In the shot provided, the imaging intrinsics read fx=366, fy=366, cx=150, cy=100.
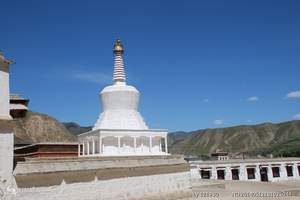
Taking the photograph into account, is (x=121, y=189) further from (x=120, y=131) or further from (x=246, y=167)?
(x=246, y=167)

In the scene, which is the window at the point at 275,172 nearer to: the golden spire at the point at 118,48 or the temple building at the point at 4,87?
the golden spire at the point at 118,48

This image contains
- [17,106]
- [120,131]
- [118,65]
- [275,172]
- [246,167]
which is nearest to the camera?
[17,106]

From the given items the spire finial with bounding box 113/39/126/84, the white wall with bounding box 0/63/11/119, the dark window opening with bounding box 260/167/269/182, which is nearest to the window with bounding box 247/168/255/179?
the dark window opening with bounding box 260/167/269/182

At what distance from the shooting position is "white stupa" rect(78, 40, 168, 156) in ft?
77.0

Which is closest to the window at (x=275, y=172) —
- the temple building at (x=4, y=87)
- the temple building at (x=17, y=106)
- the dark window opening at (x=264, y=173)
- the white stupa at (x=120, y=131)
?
the dark window opening at (x=264, y=173)

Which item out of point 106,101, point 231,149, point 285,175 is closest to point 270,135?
point 231,149

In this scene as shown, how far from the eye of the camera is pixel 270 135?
127562 millimetres

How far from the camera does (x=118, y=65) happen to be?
27.4 m

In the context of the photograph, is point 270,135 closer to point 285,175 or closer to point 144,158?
point 285,175

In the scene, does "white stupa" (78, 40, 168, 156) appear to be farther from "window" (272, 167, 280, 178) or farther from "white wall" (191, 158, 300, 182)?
"window" (272, 167, 280, 178)

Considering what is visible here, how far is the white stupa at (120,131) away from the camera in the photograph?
23469 mm

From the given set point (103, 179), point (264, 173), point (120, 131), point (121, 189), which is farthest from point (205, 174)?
point (103, 179)

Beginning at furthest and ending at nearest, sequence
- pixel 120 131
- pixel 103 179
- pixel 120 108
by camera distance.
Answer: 1. pixel 120 108
2. pixel 120 131
3. pixel 103 179

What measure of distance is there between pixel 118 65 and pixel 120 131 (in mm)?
6213
